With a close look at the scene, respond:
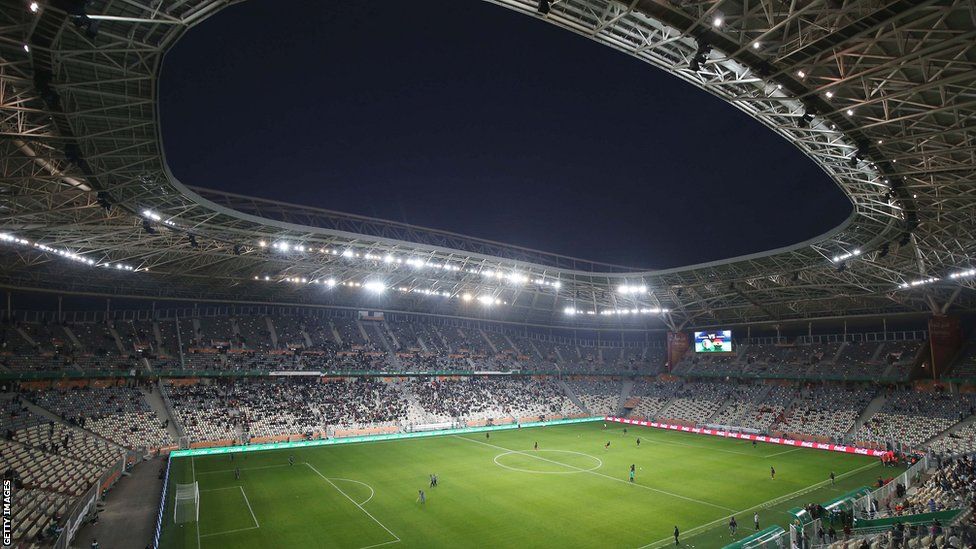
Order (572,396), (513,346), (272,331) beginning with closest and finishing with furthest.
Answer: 1. (272,331)
2. (572,396)
3. (513,346)

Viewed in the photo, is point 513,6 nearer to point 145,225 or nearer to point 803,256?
point 145,225

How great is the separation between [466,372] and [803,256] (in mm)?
42808

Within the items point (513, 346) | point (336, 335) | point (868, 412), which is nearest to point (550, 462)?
point (868, 412)

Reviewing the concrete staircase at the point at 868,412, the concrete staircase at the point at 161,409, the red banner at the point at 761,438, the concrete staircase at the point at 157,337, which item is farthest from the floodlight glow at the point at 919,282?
the concrete staircase at the point at 157,337

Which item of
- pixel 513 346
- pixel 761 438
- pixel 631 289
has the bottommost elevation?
pixel 761 438

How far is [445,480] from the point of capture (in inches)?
1375

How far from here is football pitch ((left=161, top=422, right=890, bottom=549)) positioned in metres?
24.2

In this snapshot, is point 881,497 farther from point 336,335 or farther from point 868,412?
point 336,335

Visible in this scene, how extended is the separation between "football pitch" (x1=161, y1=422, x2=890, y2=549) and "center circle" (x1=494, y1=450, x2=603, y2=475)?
15 centimetres

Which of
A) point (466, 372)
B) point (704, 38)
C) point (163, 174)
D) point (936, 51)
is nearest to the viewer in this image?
point (936, 51)

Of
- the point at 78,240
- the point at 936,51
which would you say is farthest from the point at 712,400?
the point at 78,240

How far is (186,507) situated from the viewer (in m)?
26.0

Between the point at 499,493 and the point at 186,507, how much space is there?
16.9 m

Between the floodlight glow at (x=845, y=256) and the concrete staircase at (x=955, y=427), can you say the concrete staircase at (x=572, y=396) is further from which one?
the floodlight glow at (x=845, y=256)
